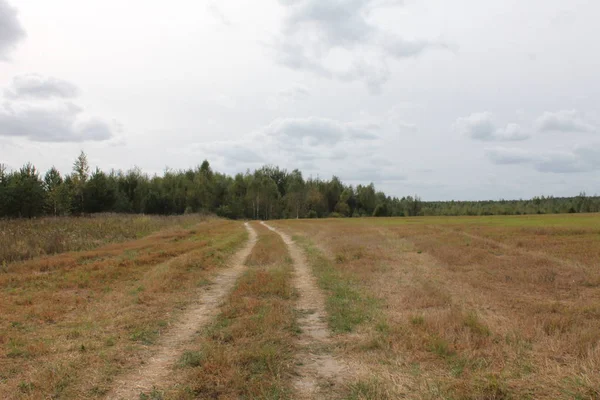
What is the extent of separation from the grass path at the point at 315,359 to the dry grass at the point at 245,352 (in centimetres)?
21

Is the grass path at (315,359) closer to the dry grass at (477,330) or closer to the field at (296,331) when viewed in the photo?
the field at (296,331)

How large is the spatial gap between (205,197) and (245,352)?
10307 centimetres

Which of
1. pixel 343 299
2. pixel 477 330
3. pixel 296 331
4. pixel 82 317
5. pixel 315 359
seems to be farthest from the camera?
pixel 343 299

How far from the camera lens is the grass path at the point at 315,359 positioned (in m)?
5.88

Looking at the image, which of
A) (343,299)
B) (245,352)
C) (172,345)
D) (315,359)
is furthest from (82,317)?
(343,299)

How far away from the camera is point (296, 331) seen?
8.68 meters

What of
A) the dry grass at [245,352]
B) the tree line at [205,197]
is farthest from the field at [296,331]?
the tree line at [205,197]

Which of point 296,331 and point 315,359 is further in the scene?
point 296,331

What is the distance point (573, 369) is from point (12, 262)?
21.4m

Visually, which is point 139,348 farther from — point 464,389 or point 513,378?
point 513,378

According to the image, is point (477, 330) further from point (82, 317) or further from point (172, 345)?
point (82, 317)

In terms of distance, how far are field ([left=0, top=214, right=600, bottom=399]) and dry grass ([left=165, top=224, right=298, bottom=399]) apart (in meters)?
0.03

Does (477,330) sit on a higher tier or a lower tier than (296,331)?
higher

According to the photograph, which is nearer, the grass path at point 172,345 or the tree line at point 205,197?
the grass path at point 172,345
